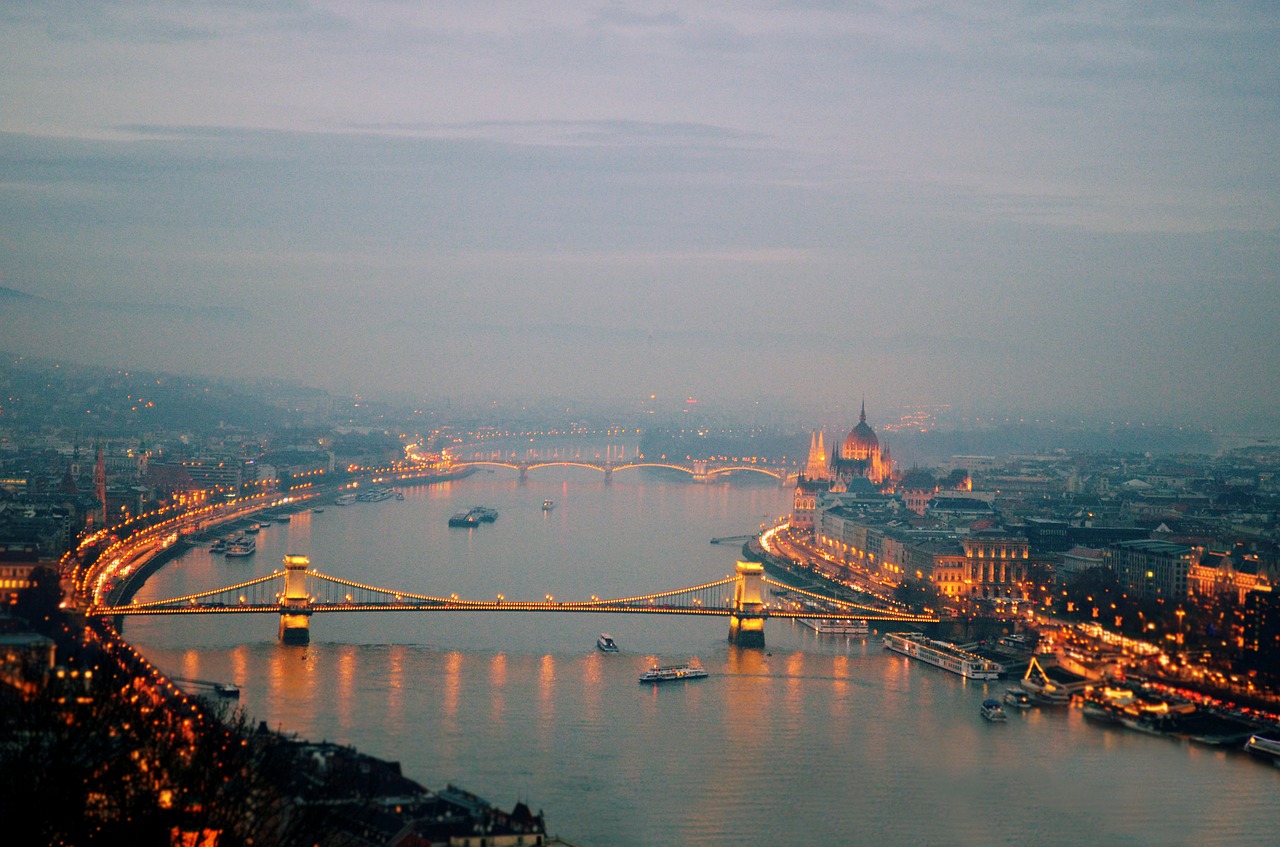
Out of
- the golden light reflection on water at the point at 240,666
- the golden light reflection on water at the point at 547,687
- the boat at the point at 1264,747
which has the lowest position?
the boat at the point at 1264,747

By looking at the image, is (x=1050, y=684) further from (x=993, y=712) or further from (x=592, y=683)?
(x=592, y=683)

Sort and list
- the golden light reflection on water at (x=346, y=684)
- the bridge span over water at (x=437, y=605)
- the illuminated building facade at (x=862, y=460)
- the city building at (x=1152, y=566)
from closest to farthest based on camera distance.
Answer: the golden light reflection on water at (x=346, y=684) → the bridge span over water at (x=437, y=605) → the city building at (x=1152, y=566) → the illuminated building facade at (x=862, y=460)

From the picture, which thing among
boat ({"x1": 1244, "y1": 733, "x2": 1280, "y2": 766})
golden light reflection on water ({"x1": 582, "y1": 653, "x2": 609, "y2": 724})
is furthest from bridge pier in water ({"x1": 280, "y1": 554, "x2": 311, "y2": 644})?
boat ({"x1": 1244, "y1": 733, "x2": 1280, "y2": 766})

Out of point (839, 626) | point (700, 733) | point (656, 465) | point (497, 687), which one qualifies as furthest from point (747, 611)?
point (656, 465)

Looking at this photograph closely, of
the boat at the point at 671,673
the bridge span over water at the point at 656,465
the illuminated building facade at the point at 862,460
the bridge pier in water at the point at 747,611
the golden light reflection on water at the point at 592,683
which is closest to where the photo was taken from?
the golden light reflection on water at the point at 592,683

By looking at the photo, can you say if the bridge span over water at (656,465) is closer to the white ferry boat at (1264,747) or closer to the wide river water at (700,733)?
the wide river water at (700,733)

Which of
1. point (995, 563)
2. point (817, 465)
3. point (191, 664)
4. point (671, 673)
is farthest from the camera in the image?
point (817, 465)

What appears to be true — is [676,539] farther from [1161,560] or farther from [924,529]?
[1161,560]

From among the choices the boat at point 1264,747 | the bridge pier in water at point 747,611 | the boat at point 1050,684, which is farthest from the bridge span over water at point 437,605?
the boat at point 1264,747

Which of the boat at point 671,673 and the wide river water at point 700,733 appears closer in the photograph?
the wide river water at point 700,733
